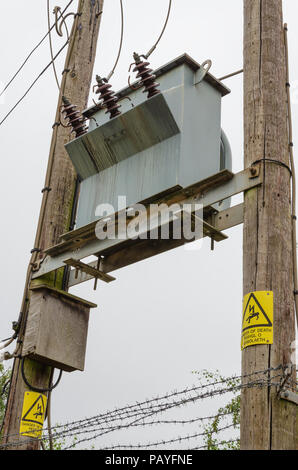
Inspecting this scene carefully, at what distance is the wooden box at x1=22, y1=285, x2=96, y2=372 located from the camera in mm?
6117

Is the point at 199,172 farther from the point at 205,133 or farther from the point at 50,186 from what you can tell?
the point at 50,186

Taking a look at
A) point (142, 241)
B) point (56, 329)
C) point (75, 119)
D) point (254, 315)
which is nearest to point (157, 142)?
point (142, 241)

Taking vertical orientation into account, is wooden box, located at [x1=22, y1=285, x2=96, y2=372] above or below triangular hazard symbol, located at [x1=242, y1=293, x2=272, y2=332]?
above

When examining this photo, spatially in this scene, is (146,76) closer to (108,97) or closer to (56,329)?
(108,97)

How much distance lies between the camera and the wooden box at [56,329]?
20.1ft

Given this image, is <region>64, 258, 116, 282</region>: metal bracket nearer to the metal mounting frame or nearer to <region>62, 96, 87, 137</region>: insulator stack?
the metal mounting frame

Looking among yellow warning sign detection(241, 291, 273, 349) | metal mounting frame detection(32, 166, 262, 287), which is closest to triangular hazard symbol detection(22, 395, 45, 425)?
metal mounting frame detection(32, 166, 262, 287)

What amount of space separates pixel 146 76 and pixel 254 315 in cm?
224

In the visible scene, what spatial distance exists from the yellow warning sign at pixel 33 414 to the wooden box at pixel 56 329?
0.93 feet

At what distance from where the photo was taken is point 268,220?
4.44 meters

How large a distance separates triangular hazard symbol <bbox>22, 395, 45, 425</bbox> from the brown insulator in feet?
8.09

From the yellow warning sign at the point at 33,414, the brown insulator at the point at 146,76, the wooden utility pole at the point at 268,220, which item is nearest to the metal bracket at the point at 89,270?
the yellow warning sign at the point at 33,414

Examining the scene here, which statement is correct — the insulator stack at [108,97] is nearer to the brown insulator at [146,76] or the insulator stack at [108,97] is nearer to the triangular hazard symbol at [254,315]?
the brown insulator at [146,76]
